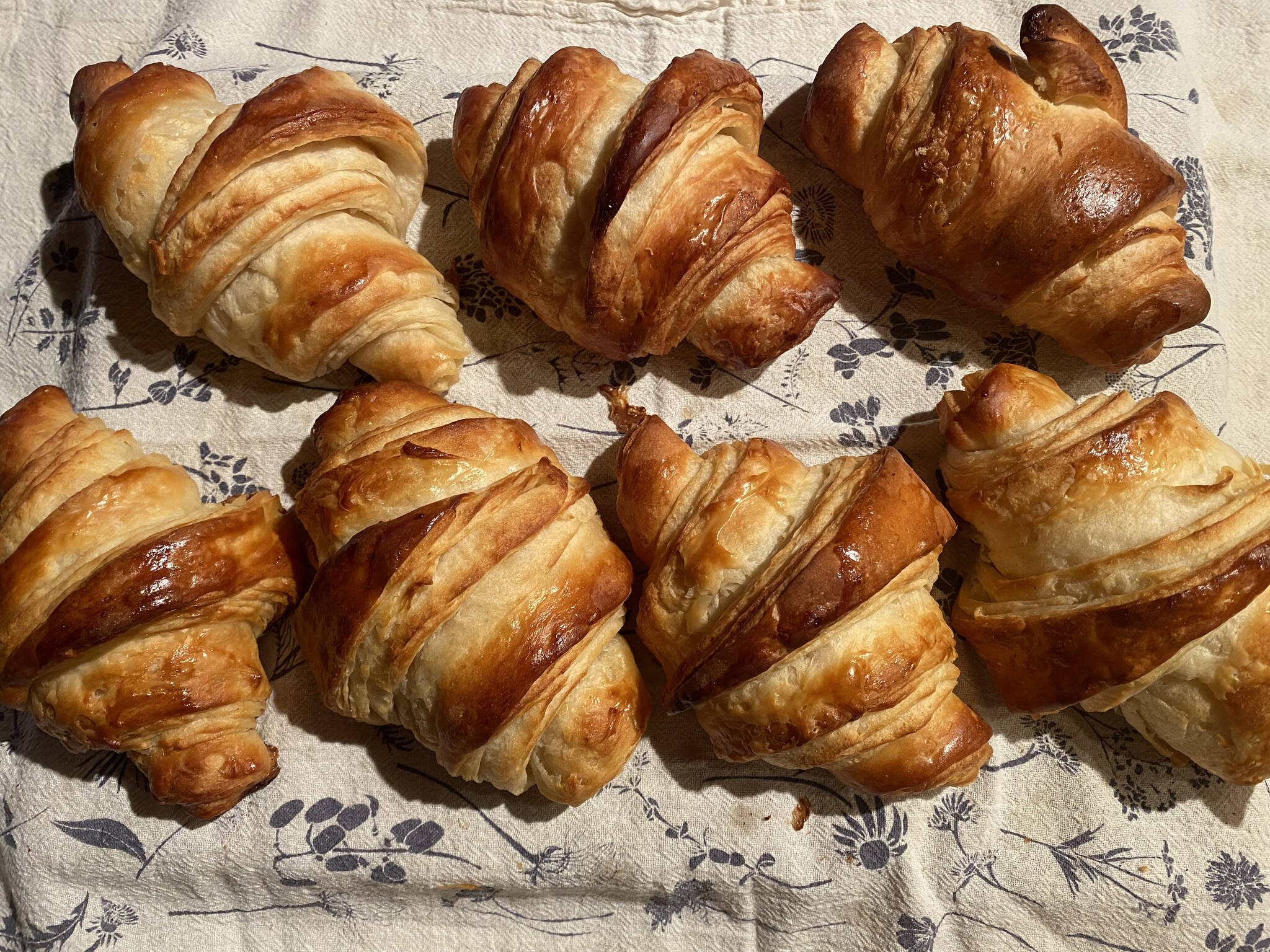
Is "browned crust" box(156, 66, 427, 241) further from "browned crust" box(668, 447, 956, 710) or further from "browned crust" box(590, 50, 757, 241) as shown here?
"browned crust" box(668, 447, 956, 710)

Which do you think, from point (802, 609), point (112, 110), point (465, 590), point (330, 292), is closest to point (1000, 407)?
point (802, 609)

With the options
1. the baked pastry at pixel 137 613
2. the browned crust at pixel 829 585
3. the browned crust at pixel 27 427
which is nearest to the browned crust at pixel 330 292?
the baked pastry at pixel 137 613

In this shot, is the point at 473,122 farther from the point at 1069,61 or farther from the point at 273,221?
the point at 1069,61

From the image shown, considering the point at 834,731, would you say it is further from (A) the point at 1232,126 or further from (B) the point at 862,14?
(A) the point at 1232,126

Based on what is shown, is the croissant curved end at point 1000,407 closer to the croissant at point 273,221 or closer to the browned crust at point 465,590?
the browned crust at point 465,590

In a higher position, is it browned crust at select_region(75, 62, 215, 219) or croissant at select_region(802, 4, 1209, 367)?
croissant at select_region(802, 4, 1209, 367)

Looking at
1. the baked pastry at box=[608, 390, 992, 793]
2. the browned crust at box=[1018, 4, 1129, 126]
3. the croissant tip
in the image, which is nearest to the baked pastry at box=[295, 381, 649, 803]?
the baked pastry at box=[608, 390, 992, 793]
